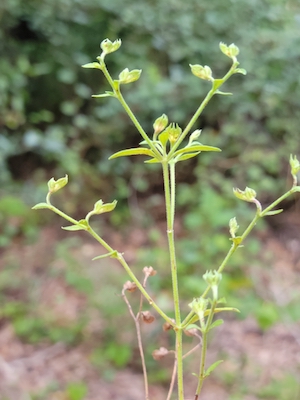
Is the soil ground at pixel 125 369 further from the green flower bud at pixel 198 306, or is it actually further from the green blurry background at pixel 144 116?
the green flower bud at pixel 198 306

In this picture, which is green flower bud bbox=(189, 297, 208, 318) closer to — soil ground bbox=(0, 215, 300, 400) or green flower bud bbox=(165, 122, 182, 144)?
green flower bud bbox=(165, 122, 182, 144)

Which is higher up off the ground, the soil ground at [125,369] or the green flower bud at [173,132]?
the green flower bud at [173,132]

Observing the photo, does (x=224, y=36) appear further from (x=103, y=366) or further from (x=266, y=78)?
(x=103, y=366)

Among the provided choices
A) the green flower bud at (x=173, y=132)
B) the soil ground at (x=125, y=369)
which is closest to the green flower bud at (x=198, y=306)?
the green flower bud at (x=173, y=132)

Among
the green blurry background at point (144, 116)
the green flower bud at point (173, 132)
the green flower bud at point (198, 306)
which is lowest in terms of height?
the green blurry background at point (144, 116)

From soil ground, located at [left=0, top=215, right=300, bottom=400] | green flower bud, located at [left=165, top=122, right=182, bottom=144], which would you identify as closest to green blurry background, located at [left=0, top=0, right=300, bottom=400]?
soil ground, located at [left=0, top=215, right=300, bottom=400]

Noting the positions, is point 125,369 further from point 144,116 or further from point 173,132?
point 173,132

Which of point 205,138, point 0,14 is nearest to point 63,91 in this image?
point 0,14

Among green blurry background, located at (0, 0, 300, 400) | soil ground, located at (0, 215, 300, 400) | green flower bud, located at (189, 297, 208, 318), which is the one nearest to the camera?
green flower bud, located at (189, 297, 208, 318)
